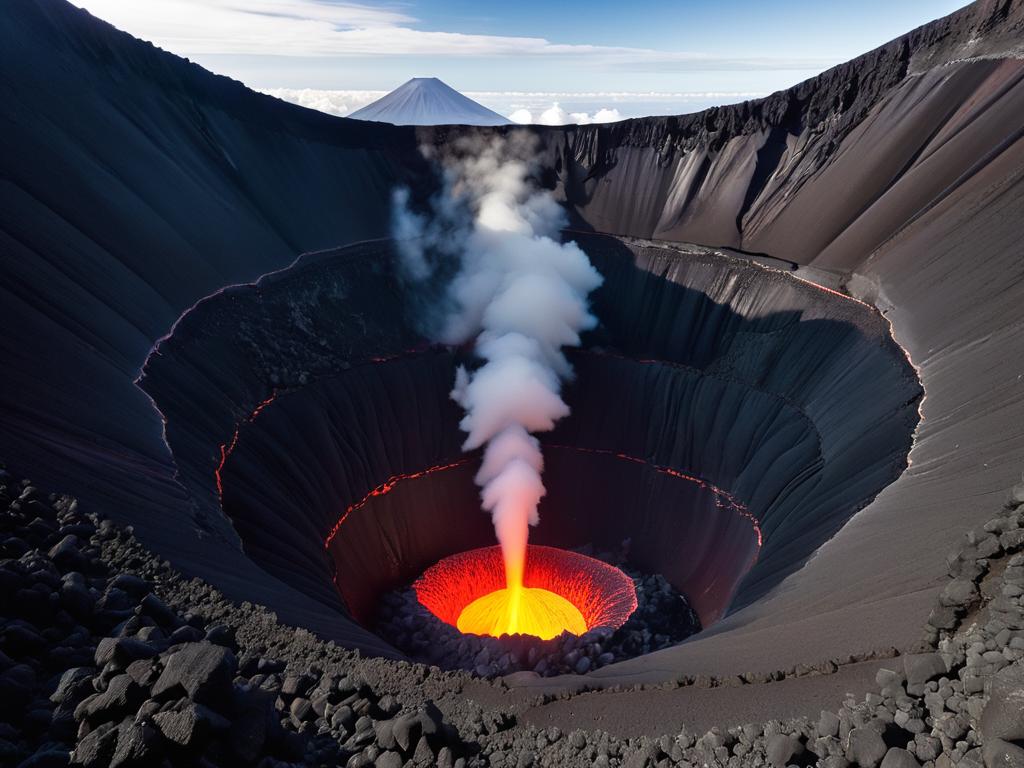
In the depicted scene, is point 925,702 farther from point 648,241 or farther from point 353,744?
point 648,241

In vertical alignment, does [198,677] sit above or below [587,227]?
below

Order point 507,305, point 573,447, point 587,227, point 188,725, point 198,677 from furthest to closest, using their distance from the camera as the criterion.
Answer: point 587,227, point 507,305, point 573,447, point 198,677, point 188,725

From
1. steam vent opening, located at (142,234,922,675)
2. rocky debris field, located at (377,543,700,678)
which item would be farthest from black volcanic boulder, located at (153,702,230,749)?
rocky debris field, located at (377,543,700,678)

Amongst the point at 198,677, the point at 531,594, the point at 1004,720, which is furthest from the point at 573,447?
the point at 1004,720

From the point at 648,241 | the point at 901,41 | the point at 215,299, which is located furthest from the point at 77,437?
the point at 901,41

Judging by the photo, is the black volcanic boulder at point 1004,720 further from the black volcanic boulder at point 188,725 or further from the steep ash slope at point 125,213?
the steep ash slope at point 125,213

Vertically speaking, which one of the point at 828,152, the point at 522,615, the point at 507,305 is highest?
the point at 828,152

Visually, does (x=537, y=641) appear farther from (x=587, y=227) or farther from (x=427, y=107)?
(x=427, y=107)
